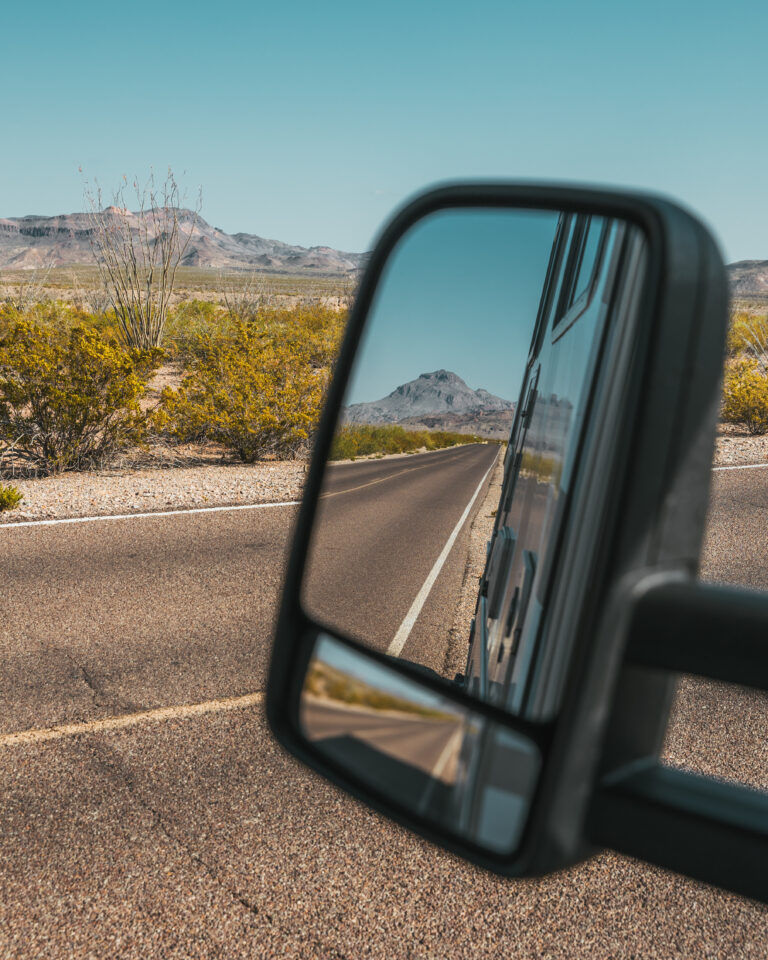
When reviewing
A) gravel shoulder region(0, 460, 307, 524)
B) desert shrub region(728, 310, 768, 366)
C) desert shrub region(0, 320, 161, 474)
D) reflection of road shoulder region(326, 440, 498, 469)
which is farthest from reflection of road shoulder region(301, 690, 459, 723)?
desert shrub region(0, 320, 161, 474)

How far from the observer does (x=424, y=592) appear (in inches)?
55.7

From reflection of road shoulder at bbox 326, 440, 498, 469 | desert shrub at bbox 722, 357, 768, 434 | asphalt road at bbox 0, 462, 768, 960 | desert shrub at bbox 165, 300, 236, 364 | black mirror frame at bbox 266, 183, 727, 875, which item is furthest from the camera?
desert shrub at bbox 165, 300, 236, 364

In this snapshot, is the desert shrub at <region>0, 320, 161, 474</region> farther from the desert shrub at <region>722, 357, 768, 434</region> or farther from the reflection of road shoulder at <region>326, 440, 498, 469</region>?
the reflection of road shoulder at <region>326, 440, 498, 469</region>

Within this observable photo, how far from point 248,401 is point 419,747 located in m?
12.8

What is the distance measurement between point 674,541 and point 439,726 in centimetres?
35

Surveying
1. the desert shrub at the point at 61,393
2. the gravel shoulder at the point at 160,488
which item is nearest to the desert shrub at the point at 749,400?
the gravel shoulder at the point at 160,488

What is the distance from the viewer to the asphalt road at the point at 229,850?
103 inches

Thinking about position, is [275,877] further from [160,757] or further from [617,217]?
[617,217]

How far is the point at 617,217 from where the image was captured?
84 centimetres

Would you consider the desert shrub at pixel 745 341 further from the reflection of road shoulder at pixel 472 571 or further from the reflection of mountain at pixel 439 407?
the reflection of road shoulder at pixel 472 571

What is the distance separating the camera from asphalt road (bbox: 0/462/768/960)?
8.61 ft

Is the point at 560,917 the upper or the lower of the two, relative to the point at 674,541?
lower

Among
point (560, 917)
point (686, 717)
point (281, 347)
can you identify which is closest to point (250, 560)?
point (686, 717)

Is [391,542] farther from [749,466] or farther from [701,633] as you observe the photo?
[749,466]
